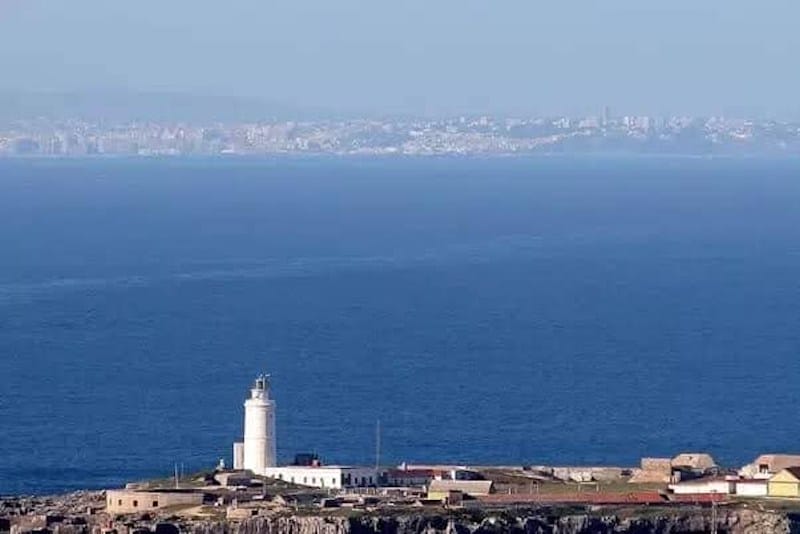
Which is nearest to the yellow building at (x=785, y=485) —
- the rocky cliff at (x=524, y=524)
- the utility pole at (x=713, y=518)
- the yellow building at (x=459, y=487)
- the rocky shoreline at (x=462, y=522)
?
the rocky shoreline at (x=462, y=522)

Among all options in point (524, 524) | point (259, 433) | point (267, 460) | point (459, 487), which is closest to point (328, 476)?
point (267, 460)

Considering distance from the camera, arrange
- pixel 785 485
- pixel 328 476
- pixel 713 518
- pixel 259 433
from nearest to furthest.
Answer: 1. pixel 713 518
2. pixel 785 485
3. pixel 328 476
4. pixel 259 433

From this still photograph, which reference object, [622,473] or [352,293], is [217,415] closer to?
[622,473]

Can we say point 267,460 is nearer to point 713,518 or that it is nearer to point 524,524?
point 524,524

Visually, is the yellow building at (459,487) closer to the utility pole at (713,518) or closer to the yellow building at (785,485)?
the utility pole at (713,518)

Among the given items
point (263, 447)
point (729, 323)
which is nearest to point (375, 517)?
point (263, 447)

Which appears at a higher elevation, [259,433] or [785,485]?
[259,433]
